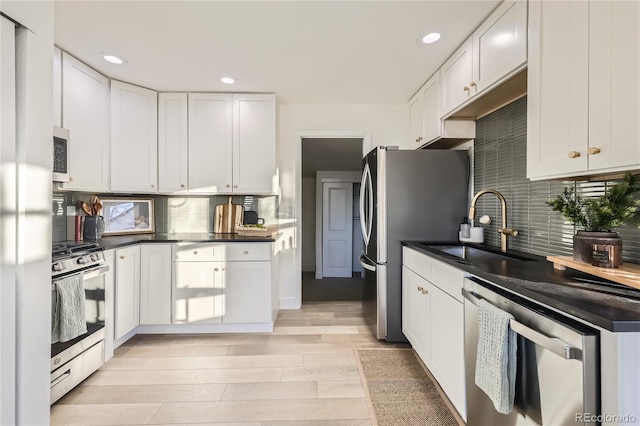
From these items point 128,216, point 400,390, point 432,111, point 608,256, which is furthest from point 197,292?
point 608,256

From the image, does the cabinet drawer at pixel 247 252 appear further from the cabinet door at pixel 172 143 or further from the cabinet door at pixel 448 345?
the cabinet door at pixel 448 345

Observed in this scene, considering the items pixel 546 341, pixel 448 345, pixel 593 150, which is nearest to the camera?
pixel 546 341

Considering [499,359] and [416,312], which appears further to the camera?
[416,312]

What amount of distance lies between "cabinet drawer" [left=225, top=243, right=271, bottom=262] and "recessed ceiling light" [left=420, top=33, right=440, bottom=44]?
2032 mm

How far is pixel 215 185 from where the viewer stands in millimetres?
2986

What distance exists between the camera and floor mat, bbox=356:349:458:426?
164 cm

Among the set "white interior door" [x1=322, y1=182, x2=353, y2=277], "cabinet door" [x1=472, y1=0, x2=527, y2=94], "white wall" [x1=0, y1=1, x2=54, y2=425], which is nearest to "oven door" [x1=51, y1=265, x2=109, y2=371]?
"white wall" [x1=0, y1=1, x2=54, y2=425]

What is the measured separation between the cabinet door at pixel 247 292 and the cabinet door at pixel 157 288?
20.5 inches

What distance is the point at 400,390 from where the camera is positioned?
6.18ft

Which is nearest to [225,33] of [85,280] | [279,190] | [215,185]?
[215,185]

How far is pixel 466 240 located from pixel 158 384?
2408mm

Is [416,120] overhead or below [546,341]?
overhead

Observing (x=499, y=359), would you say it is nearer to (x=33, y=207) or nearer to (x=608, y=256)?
(x=608, y=256)

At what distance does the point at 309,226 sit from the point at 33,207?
4.82 meters
